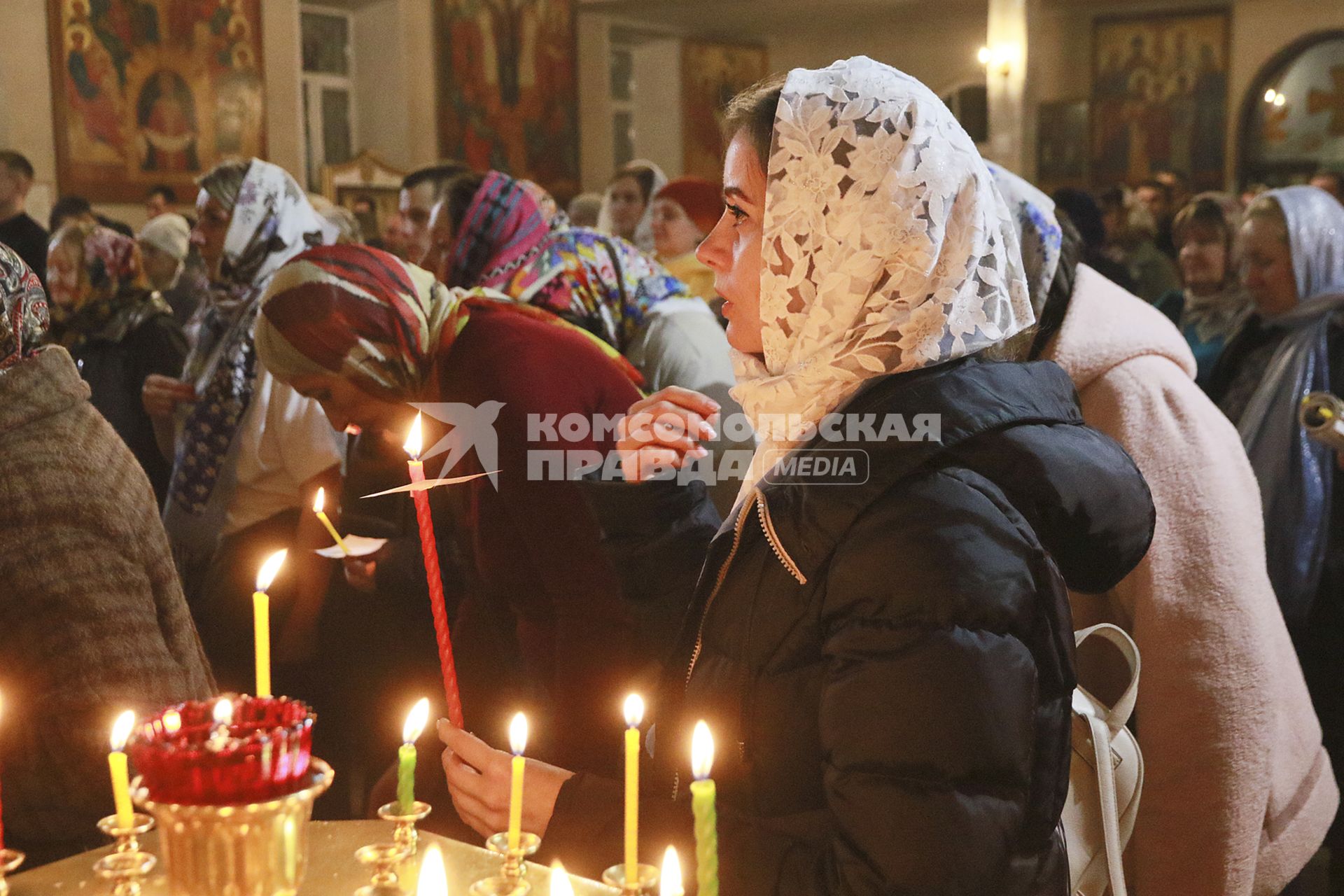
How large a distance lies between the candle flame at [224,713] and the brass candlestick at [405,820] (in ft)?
0.72

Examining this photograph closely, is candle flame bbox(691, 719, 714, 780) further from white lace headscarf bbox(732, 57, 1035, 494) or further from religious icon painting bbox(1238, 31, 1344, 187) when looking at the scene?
religious icon painting bbox(1238, 31, 1344, 187)

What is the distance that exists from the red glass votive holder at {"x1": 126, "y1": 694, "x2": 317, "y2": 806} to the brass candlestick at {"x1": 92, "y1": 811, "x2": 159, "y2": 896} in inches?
8.1

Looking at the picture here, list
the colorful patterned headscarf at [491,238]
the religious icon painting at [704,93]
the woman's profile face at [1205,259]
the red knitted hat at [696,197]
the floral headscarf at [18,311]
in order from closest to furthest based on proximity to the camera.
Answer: the floral headscarf at [18,311], the colorful patterned headscarf at [491,238], the woman's profile face at [1205,259], the red knitted hat at [696,197], the religious icon painting at [704,93]

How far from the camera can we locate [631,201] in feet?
21.5

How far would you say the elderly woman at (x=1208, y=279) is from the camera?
16.4ft

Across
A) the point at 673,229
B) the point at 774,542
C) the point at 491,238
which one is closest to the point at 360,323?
the point at 774,542

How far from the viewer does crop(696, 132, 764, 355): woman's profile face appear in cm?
155

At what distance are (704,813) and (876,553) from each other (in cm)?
38

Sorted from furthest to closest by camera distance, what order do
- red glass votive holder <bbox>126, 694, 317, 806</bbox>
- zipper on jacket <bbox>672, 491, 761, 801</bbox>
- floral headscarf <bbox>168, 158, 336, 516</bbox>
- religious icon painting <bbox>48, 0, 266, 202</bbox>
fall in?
religious icon painting <bbox>48, 0, 266, 202</bbox>, floral headscarf <bbox>168, 158, 336, 516</bbox>, zipper on jacket <bbox>672, 491, 761, 801</bbox>, red glass votive holder <bbox>126, 694, 317, 806</bbox>

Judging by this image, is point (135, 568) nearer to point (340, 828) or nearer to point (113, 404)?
point (340, 828)

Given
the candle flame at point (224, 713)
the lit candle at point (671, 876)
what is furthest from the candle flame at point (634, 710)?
the candle flame at point (224, 713)

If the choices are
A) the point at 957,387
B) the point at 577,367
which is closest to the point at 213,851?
the point at 957,387

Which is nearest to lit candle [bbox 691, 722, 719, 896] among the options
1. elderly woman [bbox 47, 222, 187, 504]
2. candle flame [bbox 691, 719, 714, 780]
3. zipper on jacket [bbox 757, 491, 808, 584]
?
candle flame [bbox 691, 719, 714, 780]

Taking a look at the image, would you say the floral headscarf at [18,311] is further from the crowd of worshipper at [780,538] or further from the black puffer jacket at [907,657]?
the black puffer jacket at [907,657]
